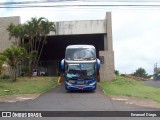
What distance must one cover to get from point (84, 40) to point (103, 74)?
594 inches

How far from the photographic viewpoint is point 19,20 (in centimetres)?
4703

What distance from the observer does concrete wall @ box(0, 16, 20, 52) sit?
4712cm

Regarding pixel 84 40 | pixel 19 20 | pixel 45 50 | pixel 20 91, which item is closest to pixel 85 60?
pixel 20 91

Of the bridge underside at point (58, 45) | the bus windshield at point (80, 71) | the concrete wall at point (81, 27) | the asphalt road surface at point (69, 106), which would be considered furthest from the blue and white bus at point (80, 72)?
the bridge underside at point (58, 45)

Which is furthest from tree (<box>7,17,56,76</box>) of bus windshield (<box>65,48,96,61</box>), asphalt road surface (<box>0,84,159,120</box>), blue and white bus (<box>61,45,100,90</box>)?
asphalt road surface (<box>0,84,159,120</box>)

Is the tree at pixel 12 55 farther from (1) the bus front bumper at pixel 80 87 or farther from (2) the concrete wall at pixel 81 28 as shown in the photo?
(2) the concrete wall at pixel 81 28

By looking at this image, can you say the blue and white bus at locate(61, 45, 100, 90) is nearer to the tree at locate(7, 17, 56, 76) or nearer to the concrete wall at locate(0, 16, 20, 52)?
the tree at locate(7, 17, 56, 76)

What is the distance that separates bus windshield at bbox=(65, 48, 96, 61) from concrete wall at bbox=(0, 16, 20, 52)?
16.6 meters

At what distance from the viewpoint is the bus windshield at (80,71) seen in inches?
1219

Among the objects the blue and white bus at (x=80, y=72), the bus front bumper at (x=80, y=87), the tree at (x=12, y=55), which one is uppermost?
the tree at (x=12, y=55)

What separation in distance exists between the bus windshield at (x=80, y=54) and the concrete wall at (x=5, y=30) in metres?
16.6

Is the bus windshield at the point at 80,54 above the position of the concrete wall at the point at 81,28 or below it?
below

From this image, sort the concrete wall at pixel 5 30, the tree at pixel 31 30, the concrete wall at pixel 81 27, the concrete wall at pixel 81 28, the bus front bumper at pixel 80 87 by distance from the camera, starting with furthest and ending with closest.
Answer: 1. the concrete wall at pixel 5 30
2. the concrete wall at pixel 81 27
3. the concrete wall at pixel 81 28
4. the tree at pixel 31 30
5. the bus front bumper at pixel 80 87

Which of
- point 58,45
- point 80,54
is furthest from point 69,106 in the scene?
point 58,45
